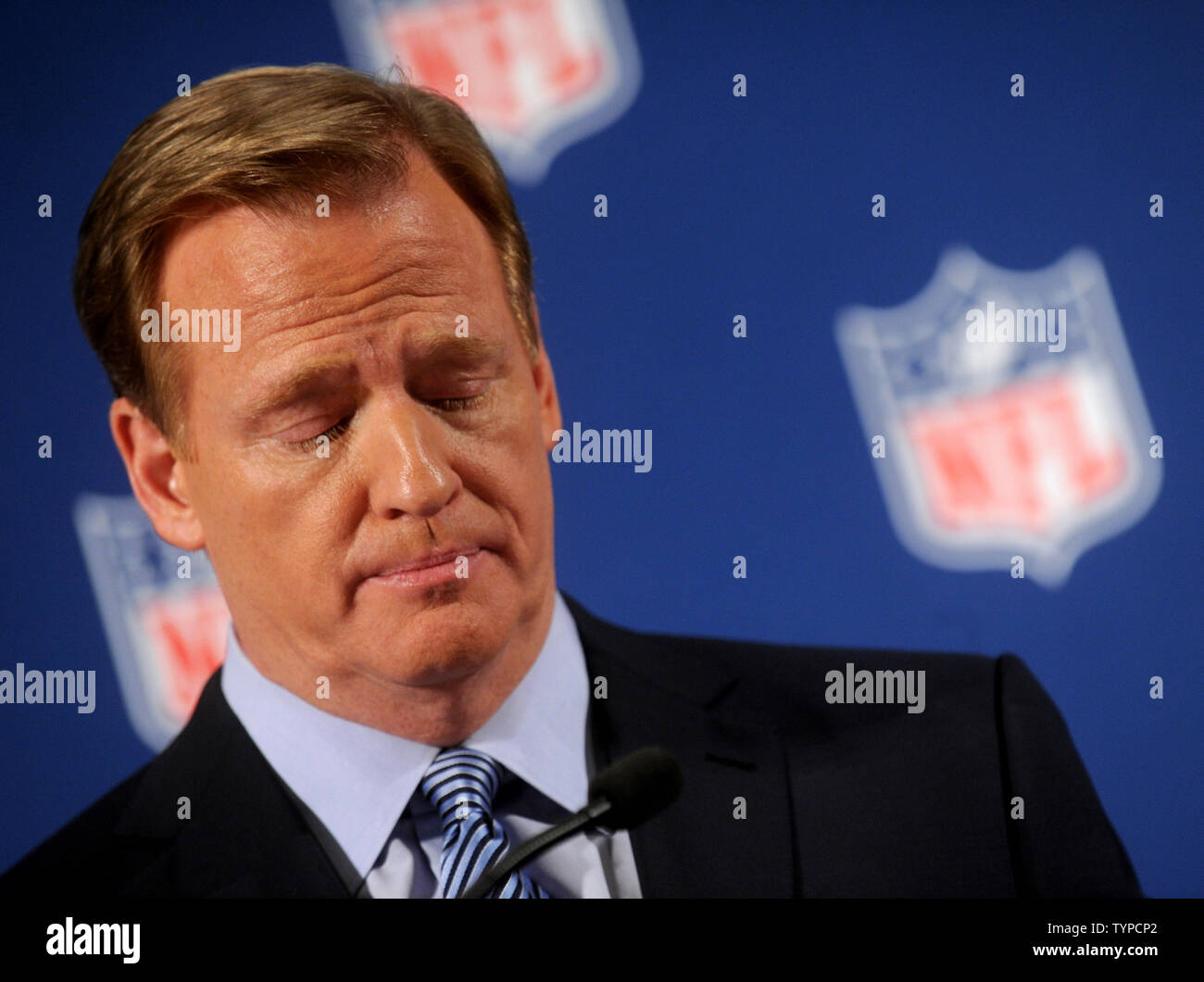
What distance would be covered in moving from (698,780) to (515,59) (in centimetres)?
113

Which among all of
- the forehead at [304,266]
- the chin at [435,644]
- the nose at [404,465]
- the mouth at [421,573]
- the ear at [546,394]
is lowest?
the chin at [435,644]

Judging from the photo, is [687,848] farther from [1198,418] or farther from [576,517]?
[1198,418]

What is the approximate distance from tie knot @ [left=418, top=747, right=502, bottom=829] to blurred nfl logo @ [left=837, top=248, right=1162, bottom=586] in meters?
0.74

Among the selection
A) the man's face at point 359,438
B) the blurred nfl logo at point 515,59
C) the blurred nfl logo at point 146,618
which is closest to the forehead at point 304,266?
the man's face at point 359,438

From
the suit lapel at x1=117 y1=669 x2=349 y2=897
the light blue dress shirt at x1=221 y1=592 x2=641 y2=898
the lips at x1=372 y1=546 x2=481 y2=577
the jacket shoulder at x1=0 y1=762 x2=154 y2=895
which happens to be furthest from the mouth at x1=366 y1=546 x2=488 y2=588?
the jacket shoulder at x1=0 y1=762 x2=154 y2=895

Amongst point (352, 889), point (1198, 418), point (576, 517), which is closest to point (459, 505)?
point (576, 517)

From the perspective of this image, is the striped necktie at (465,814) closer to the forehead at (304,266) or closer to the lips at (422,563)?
the lips at (422,563)

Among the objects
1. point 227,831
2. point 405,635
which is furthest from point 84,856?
point 405,635

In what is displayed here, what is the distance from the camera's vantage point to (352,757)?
1.91 meters

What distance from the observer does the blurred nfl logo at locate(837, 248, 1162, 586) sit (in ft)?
6.82

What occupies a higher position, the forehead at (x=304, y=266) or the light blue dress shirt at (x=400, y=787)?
the forehead at (x=304, y=266)

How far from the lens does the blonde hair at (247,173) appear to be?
1.83 metres

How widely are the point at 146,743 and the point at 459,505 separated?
0.62m

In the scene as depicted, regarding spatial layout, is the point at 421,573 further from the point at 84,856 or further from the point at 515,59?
the point at 515,59
